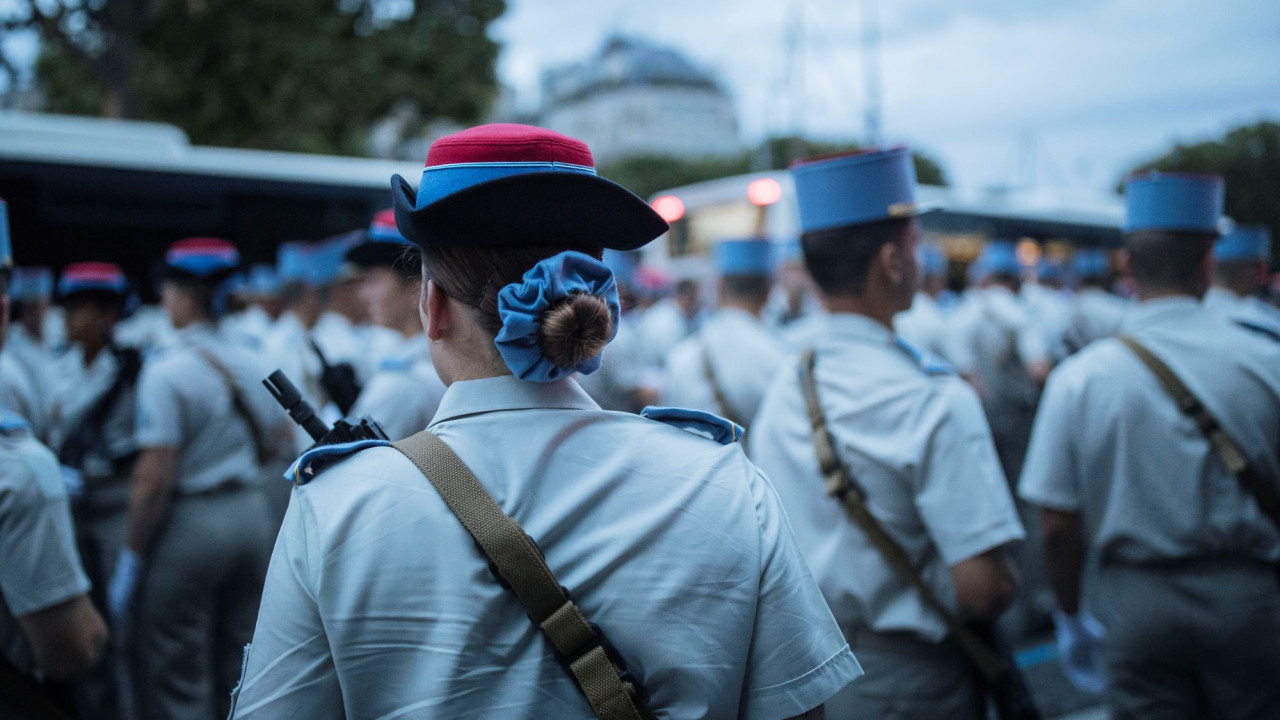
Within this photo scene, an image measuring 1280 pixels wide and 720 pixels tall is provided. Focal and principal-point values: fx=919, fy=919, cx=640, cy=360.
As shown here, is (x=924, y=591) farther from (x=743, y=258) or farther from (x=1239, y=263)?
(x=1239, y=263)

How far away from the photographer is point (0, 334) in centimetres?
257

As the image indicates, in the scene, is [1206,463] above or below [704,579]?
below

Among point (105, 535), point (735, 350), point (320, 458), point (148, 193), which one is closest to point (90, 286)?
point (105, 535)

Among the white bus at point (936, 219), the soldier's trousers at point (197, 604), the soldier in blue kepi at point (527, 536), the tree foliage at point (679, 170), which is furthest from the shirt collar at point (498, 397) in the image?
the tree foliage at point (679, 170)

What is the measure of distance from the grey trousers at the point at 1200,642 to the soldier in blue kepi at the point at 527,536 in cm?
186

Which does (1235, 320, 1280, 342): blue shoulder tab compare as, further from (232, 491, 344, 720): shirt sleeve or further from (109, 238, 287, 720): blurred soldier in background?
(109, 238, 287, 720): blurred soldier in background

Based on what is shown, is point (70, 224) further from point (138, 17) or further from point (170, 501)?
point (138, 17)

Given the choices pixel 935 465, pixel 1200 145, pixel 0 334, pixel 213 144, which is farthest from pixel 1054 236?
pixel 1200 145

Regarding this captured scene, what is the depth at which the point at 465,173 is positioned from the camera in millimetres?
1367

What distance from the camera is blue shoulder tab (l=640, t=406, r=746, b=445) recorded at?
1529 mm

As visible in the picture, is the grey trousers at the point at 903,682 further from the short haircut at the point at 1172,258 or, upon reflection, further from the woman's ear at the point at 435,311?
the woman's ear at the point at 435,311

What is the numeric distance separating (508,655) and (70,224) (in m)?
7.92

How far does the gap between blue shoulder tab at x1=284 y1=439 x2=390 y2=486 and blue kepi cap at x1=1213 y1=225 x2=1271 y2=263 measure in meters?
5.63

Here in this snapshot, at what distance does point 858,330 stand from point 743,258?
9.60 feet
